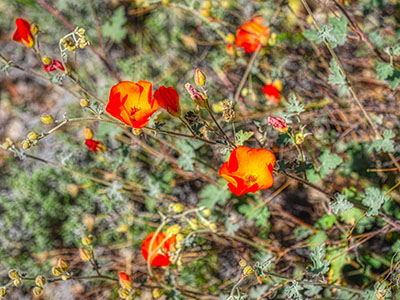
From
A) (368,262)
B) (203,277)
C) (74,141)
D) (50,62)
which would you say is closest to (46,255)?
(74,141)

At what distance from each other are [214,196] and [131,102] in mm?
1099

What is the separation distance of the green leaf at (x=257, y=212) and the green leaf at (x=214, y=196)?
12 centimetres

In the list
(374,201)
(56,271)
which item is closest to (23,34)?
(56,271)

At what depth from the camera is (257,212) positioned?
8.79 ft

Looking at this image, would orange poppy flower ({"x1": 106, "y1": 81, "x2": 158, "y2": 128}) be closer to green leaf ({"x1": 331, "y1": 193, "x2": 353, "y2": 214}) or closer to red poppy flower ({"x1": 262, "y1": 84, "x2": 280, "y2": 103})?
green leaf ({"x1": 331, "y1": 193, "x2": 353, "y2": 214})

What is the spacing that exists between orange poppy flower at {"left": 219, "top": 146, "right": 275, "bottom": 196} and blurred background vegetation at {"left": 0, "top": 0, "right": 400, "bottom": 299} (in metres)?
0.66

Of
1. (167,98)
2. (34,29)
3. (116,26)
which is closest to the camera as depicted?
(167,98)

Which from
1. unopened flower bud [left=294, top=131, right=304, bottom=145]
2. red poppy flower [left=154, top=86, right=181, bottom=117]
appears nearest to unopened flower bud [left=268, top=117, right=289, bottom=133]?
unopened flower bud [left=294, top=131, right=304, bottom=145]

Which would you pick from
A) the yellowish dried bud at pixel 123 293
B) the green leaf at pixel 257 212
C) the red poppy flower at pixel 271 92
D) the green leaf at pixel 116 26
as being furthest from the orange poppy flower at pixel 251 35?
the yellowish dried bud at pixel 123 293

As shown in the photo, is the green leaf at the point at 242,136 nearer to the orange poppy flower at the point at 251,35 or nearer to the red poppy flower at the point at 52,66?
the red poppy flower at the point at 52,66

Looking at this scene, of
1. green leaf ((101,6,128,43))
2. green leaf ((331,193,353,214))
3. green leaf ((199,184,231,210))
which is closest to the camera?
green leaf ((331,193,353,214))

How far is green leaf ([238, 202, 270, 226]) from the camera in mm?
2664

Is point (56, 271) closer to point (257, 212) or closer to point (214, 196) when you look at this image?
point (214, 196)

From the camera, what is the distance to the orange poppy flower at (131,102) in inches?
64.4
